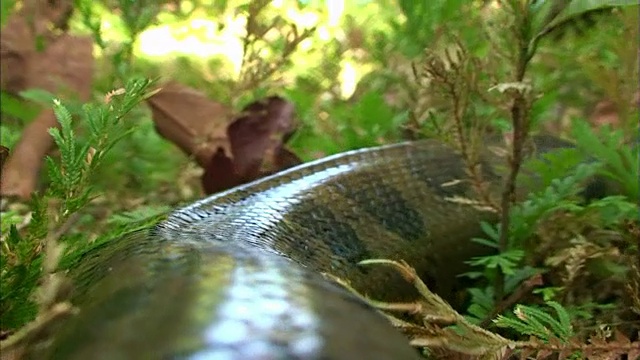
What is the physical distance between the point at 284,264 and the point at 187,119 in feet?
4.18

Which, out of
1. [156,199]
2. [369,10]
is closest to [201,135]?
[156,199]

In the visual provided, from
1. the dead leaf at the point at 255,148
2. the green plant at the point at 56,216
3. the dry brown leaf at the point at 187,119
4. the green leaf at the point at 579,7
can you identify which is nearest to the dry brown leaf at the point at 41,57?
the dry brown leaf at the point at 187,119

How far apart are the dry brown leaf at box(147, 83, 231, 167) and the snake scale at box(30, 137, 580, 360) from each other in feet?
1.48

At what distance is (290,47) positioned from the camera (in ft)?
6.87

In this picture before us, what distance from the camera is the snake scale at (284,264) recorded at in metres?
0.70

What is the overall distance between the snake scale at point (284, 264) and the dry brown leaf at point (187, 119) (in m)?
0.45

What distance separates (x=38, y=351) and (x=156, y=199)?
1278 mm

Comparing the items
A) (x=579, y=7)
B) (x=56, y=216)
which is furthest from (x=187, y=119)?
(x=579, y=7)

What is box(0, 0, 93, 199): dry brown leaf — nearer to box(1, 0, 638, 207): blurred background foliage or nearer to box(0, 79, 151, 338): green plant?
box(1, 0, 638, 207): blurred background foliage

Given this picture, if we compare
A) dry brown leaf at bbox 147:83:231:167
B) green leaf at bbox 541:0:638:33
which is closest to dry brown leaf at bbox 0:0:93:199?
dry brown leaf at bbox 147:83:231:167

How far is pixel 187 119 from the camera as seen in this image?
2113mm

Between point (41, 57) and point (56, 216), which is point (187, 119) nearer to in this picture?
point (41, 57)

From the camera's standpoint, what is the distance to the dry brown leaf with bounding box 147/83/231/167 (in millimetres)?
2070

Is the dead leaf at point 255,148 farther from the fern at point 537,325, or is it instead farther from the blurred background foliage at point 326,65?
the fern at point 537,325
